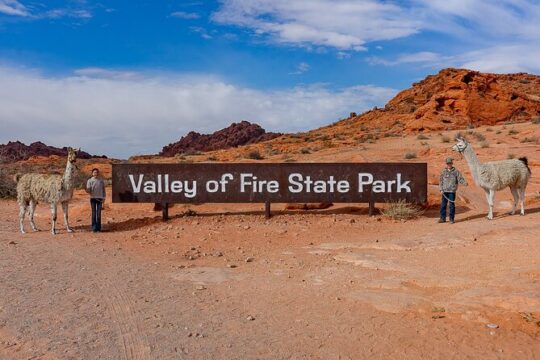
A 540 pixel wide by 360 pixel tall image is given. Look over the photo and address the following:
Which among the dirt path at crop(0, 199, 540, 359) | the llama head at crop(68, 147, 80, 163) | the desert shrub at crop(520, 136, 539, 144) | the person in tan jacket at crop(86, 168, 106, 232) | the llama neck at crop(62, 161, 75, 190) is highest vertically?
the desert shrub at crop(520, 136, 539, 144)

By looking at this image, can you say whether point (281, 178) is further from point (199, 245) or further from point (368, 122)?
point (368, 122)

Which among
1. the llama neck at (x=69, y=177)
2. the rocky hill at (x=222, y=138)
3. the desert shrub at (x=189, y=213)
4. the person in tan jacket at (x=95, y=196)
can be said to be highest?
the rocky hill at (x=222, y=138)

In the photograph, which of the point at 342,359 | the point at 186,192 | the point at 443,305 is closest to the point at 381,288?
the point at 443,305

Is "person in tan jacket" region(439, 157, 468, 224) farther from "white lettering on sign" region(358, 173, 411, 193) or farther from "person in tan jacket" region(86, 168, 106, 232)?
"person in tan jacket" region(86, 168, 106, 232)

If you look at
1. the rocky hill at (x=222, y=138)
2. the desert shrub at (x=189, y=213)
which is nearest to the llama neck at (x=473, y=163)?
the desert shrub at (x=189, y=213)

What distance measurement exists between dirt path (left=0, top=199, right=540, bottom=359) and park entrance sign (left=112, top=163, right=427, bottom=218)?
2230 mm

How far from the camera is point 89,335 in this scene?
5.52 m

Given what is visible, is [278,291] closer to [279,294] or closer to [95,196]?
[279,294]

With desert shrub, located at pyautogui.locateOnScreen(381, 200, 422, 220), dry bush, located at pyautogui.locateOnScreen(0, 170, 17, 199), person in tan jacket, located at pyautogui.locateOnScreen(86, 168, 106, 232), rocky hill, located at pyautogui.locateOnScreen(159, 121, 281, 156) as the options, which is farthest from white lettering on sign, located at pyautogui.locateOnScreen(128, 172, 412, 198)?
rocky hill, located at pyautogui.locateOnScreen(159, 121, 281, 156)

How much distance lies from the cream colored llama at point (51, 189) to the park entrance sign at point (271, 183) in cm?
171

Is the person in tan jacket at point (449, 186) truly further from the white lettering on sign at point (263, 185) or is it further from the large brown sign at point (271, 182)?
the white lettering on sign at point (263, 185)

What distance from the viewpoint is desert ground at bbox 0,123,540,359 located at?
17.3ft

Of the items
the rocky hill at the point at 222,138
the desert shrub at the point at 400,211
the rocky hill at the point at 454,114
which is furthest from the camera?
the rocky hill at the point at 222,138

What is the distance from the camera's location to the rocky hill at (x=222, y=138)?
240 ft
